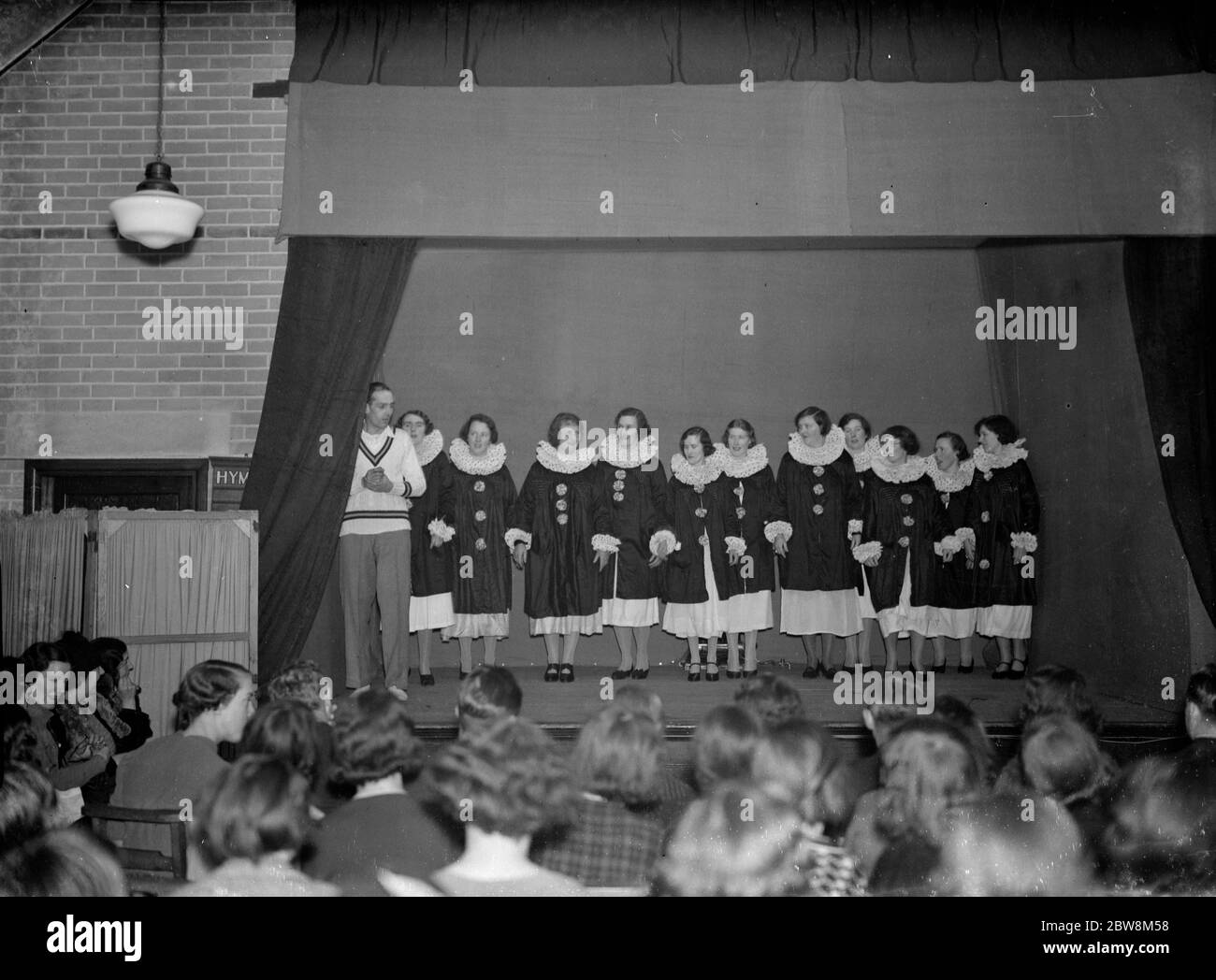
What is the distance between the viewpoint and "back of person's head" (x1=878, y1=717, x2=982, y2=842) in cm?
227

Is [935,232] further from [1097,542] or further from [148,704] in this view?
[148,704]

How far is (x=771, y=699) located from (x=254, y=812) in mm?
1342

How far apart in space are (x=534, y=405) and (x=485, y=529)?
1679 millimetres

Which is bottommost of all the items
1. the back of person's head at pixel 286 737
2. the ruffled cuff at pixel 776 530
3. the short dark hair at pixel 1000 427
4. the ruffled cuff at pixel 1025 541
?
the back of person's head at pixel 286 737

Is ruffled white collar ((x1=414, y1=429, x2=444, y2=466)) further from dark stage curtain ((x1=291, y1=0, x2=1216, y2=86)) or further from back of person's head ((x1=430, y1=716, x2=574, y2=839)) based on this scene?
back of person's head ((x1=430, y1=716, x2=574, y2=839))

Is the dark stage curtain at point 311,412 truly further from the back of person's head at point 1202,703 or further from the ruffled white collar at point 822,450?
the back of person's head at point 1202,703

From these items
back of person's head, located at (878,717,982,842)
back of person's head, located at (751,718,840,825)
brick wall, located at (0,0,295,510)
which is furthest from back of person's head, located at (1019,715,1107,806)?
brick wall, located at (0,0,295,510)

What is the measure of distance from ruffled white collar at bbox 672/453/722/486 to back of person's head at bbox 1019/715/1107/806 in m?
3.59

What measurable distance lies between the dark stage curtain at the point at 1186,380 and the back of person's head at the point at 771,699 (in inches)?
136

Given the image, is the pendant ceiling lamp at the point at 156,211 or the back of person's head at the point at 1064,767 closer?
the back of person's head at the point at 1064,767

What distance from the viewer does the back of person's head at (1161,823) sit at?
7.67 ft

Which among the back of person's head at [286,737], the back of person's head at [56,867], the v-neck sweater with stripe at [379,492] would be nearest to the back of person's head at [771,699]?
the back of person's head at [286,737]

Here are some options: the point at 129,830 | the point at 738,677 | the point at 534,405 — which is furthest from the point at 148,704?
the point at 534,405

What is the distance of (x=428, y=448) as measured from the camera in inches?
238
